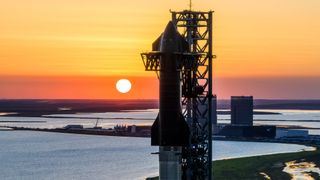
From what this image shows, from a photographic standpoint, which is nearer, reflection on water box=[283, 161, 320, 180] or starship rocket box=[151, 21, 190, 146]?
starship rocket box=[151, 21, 190, 146]

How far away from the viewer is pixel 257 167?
140125mm

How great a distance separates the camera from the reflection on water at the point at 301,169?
12669 centimetres

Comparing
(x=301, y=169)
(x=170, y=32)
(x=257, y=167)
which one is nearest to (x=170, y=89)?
(x=170, y=32)

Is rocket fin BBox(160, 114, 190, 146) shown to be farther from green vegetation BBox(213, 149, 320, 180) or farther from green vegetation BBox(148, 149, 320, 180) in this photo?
green vegetation BBox(213, 149, 320, 180)

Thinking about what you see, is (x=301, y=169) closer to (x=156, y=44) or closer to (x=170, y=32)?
(x=156, y=44)

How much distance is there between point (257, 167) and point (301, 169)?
379 inches

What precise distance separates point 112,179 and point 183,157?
266 ft

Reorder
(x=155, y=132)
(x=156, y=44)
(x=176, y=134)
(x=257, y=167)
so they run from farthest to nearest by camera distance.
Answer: (x=257, y=167) < (x=155, y=132) < (x=156, y=44) < (x=176, y=134)

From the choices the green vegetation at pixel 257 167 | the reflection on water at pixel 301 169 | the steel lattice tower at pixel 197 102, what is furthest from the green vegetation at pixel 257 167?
the steel lattice tower at pixel 197 102

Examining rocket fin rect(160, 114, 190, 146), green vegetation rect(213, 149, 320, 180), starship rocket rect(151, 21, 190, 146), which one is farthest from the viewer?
green vegetation rect(213, 149, 320, 180)

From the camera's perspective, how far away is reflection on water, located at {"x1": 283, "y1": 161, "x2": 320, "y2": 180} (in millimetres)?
126688

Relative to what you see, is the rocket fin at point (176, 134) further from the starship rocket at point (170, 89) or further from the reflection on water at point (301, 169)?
the reflection on water at point (301, 169)

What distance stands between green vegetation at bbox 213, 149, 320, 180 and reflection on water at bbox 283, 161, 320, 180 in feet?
4.19

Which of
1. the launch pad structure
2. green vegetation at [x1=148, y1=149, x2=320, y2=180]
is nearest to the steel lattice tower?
the launch pad structure
